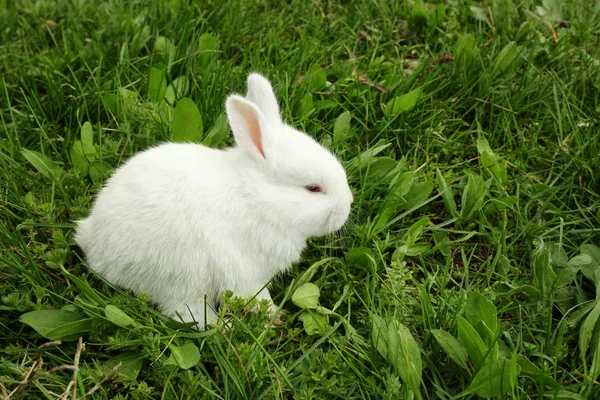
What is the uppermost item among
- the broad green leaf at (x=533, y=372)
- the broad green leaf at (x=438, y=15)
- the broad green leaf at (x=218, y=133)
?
the broad green leaf at (x=438, y=15)

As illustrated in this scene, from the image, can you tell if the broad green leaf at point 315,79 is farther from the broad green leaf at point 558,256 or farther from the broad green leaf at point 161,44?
the broad green leaf at point 558,256

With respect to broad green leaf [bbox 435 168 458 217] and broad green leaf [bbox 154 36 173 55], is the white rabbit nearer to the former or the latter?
broad green leaf [bbox 435 168 458 217]

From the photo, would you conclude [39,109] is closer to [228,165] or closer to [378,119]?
[228,165]

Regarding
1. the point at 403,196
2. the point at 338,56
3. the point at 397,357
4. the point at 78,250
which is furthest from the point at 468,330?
the point at 338,56

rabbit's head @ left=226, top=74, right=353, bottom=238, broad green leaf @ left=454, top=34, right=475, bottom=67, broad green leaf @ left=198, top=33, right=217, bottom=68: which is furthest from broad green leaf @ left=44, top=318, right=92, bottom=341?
broad green leaf @ left=454, top=34, right=475, bottom=67

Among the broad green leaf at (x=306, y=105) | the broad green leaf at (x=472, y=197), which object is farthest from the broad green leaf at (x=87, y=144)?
the broad green leaf at (x=472, y=197)

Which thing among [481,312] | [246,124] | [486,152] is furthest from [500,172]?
[246,124]
